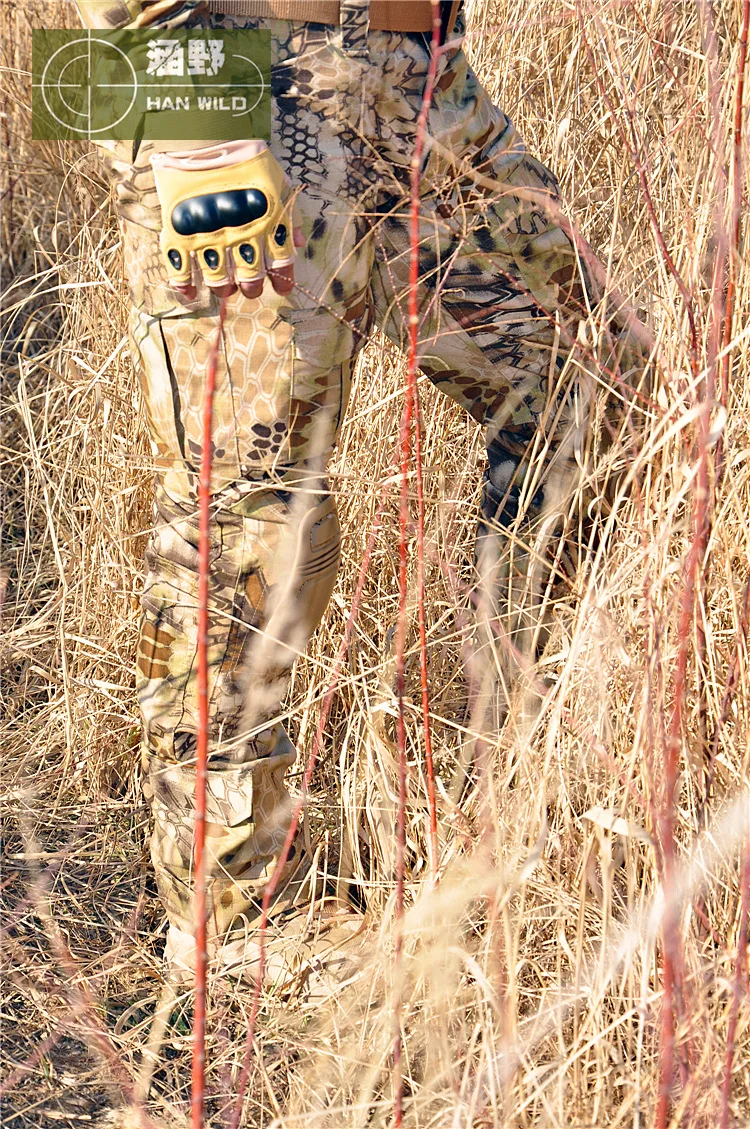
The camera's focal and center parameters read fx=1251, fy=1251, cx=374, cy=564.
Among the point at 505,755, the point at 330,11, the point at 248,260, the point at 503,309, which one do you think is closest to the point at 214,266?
the point at 248,260

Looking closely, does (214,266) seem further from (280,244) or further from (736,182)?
(736,182)

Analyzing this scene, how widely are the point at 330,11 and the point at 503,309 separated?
1.25 feet

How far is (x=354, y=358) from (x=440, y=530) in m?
0.20

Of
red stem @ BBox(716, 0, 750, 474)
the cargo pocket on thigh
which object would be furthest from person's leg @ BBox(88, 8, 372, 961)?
red stem @ BBox(716, 0, 750, 474)

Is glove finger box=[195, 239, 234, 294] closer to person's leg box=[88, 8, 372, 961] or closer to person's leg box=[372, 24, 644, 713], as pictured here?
person's leg box=[88, 8, 372, 961]

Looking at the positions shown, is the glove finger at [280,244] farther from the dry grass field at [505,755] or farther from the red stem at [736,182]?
the red stem at [736,182]

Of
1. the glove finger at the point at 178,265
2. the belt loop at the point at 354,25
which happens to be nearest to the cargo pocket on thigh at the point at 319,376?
the glove finger at the point at 178,265

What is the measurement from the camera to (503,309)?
4.44 feet

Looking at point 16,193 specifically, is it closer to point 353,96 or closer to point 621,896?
point 353,96

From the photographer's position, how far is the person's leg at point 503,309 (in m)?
1.23
